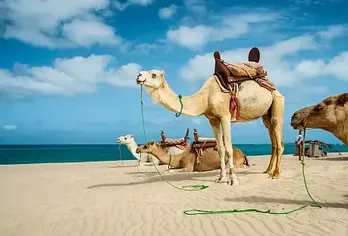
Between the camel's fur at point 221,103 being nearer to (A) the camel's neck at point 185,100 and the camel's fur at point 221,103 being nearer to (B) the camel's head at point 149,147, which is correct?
(A) the camel's neck at point 185,100

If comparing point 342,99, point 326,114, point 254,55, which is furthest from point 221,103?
point 342,99

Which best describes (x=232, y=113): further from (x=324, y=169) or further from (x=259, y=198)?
(x=324, y=169)

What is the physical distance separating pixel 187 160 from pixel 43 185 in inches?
183

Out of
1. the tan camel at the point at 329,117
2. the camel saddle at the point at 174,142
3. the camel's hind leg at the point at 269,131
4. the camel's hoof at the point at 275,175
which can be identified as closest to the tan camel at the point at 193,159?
the camel saddle at the point at 174,142

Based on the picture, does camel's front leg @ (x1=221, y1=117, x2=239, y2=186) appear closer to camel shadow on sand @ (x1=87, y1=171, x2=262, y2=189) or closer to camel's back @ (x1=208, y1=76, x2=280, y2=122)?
camel's back @ (x1=208, y1=76, x2=280, y2=122)

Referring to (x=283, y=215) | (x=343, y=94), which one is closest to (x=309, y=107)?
(x=343, y=94)

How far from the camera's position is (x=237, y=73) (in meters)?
10.8

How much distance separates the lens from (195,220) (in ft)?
21.6

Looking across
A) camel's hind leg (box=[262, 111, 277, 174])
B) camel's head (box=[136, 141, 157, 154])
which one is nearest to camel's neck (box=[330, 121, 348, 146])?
camel's hind leg (box=[262, 111, 277, 174])

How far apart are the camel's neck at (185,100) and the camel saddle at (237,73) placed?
1.38 feet

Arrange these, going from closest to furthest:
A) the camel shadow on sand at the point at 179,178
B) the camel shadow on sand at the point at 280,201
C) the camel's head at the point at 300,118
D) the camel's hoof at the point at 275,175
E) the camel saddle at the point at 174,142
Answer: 1. the camel's head at the point at 300,118
2. the camel shadow on sand at the point at 280,201
3. the camel's hoof at the point at 275,175
4. the camel shadow on sand at the point at 179,178
5. the camel saddle at the point at 174,142

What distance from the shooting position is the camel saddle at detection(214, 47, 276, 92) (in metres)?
10.7

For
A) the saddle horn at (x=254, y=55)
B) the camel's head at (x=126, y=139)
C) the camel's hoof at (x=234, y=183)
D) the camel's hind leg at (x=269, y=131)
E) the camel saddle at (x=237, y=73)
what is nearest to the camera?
the camel's hoof at (x=234, y=183)

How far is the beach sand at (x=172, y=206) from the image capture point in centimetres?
614
